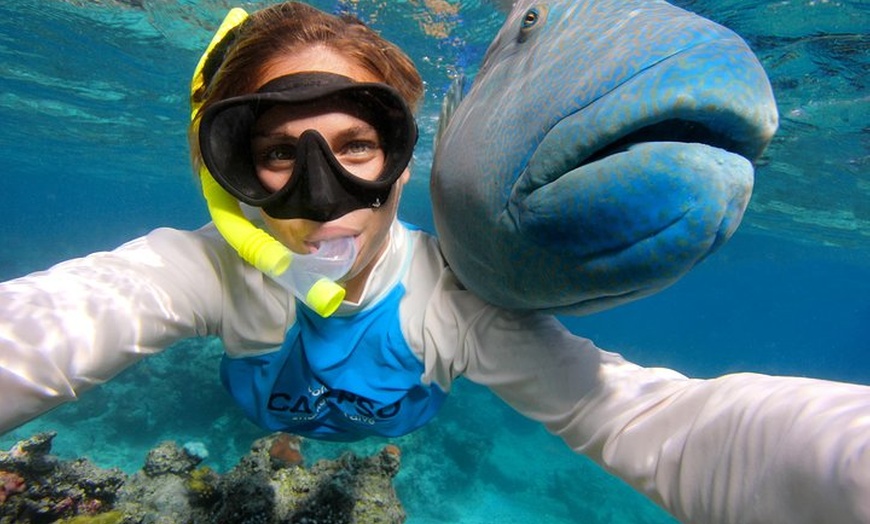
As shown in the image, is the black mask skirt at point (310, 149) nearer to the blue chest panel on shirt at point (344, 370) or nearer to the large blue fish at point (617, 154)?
the large blue fish at point (617, 154)

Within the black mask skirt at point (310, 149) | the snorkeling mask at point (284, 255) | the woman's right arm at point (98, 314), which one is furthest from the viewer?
the black mask skirt at point (310, 149)

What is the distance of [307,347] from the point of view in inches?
89.2

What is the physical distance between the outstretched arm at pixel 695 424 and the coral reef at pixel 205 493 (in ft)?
8.05

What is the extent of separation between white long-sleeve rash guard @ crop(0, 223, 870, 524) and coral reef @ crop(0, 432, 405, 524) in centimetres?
207

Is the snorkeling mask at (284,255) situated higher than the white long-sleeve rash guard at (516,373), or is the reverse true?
the snorkeling mask at (284,255)

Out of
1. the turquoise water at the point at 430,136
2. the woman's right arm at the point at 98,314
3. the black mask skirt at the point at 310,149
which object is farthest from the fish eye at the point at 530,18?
the turquoise water at the point at 430,136

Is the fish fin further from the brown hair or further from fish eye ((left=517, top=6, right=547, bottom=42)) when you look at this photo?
fish eye ((left=517, top=6, right=547, bottom=42))

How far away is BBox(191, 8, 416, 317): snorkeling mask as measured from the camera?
60.9 inches

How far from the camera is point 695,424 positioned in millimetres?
1371

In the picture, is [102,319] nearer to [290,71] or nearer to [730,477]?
[290,71]

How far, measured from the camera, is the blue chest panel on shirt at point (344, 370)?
2271 millimetres

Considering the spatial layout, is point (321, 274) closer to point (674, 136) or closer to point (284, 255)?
point (284, 255)

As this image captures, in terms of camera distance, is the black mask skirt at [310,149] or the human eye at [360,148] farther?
the human eye at [360,148]

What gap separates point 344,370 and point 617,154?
1.63 metres
